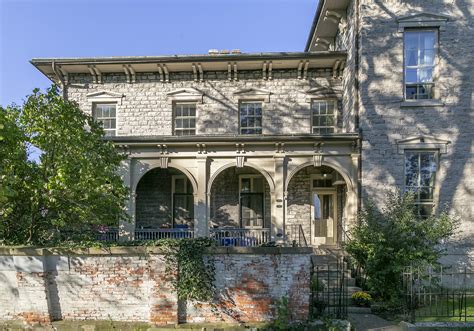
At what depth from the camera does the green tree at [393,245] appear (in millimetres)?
9117

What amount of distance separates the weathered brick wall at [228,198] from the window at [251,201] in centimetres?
18

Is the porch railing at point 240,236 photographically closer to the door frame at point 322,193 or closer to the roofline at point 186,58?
the door frame at point 322,193

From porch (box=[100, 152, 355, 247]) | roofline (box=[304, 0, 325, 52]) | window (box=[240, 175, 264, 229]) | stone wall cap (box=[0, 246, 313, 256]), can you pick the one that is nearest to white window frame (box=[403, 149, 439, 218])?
porch (box=[100, 152, 355, 247])

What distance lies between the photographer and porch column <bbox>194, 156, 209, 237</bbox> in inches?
481

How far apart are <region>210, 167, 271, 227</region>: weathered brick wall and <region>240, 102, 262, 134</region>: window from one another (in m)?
1.73

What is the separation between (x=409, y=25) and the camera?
1203cm

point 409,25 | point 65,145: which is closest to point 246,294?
point 65,145

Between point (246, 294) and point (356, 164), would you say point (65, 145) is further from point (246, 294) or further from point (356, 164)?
point (356, 164)

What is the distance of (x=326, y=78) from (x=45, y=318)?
42.0ft

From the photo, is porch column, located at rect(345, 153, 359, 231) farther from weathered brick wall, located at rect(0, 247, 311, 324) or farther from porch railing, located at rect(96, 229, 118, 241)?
porch railing, located at rect(96, 229, 118, 241)

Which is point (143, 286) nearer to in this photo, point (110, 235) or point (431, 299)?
point (110, 235)

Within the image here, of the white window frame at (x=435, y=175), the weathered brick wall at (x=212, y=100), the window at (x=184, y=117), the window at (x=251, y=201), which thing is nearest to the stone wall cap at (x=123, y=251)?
the white window frame at (x=435, y=175)

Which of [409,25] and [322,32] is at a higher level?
[322,32]

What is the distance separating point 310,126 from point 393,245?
6565mm
